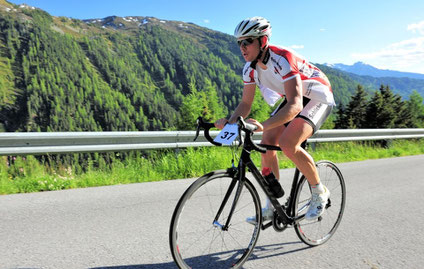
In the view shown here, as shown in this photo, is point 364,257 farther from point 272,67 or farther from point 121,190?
point 121,190

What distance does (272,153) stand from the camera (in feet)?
10.4

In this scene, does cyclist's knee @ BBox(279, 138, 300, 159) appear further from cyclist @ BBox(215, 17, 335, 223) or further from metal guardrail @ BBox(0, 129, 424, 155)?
metal guardrail @ BBox(0, 129, 424, 155)

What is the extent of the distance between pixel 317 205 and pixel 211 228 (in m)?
1.02

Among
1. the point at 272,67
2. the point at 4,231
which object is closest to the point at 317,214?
the point at 272,67

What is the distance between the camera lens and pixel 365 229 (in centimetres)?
389

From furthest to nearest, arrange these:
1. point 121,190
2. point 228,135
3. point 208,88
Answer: point 208,88 → point 121,190 → point 228,135

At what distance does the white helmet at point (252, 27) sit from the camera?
2.76m

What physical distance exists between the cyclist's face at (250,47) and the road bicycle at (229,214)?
2.31ft

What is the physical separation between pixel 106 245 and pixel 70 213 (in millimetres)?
1184

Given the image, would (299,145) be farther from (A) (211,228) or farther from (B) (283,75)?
(A) (211,228)

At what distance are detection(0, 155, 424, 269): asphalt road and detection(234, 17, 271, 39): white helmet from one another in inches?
77.8

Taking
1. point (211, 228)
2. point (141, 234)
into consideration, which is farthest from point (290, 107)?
point (141, 234)

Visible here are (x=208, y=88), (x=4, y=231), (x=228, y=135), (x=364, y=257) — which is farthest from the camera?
(x=208, y=88)

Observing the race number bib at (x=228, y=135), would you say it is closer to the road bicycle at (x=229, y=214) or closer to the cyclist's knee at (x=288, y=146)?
the road bicycle at (x=229, y=214)
